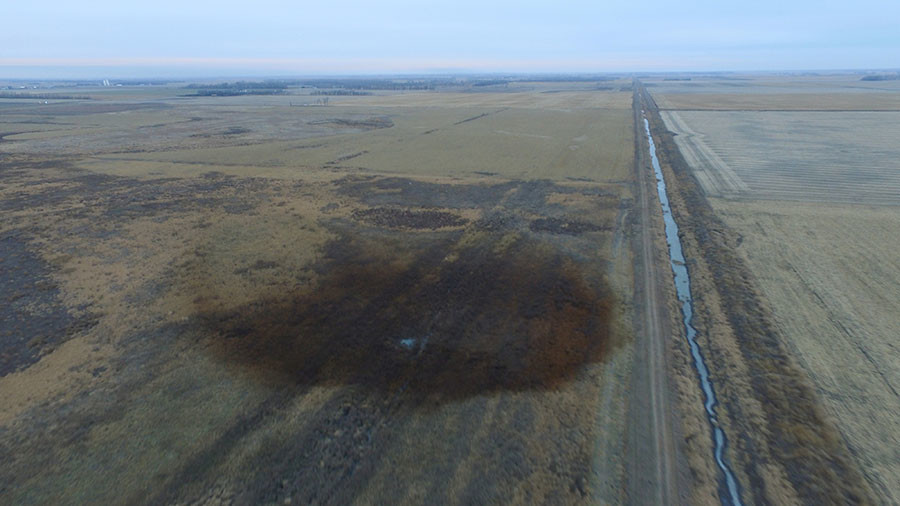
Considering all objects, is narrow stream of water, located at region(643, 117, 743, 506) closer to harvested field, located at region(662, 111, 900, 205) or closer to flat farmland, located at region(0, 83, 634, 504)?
flat farmland, located at region(0, 83, 634, 504)

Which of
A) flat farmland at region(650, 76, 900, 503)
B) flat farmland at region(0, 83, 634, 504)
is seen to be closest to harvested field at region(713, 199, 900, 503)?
flat farmland at region(650, 76, 900, 503)

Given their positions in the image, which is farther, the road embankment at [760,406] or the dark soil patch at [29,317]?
the dark soil patch at [29,317]

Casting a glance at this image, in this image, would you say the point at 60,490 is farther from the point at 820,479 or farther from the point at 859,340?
the point at 859,340

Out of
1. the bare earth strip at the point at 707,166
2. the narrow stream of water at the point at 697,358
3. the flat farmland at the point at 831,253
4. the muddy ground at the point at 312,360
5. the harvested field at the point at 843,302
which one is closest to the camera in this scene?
the narrow stream of water at the point at 697,358

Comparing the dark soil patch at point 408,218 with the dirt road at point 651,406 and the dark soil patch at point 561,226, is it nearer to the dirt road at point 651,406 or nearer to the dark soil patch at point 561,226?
the dark soil patch at point 561,226

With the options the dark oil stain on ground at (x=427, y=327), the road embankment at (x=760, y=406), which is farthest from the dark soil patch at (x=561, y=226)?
the road embankment at (x=760, y=406)
